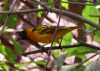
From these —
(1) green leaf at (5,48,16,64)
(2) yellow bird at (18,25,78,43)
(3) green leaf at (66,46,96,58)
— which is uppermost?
(2) yellow bird at (18,25,78,43)

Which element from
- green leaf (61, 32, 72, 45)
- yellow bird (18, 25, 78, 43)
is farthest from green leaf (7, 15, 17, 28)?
green leaf (61, 32, 72, 45)

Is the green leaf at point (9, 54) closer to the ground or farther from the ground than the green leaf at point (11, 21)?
closer to the ground

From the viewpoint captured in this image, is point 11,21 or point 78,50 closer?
point 78,50

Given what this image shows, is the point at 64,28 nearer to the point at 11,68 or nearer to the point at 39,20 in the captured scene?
the point at 11,68

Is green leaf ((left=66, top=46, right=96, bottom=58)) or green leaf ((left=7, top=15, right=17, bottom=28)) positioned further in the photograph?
green leaf ((left=7, top=15, right=17, bottom=28))

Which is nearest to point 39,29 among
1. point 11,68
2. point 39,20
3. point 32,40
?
point 32,40

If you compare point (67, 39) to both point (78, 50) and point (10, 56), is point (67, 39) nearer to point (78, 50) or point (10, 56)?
point (78, 50)

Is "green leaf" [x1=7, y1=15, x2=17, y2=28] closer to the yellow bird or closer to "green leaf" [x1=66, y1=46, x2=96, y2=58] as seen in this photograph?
the yellow bird

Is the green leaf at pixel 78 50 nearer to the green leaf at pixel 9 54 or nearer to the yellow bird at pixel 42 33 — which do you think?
the yellow bird at pixel 42 33


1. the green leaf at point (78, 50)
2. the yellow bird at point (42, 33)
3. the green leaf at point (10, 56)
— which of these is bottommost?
the green leaf at point (10, 56)

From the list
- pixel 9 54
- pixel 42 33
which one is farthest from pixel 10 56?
pixel 42 33

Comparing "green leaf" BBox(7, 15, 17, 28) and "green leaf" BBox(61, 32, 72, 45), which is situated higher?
"green leaf" BBox(7, 15, 17, 28)

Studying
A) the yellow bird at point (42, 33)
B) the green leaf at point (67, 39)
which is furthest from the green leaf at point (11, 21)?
the green leaf at point (67, 39)

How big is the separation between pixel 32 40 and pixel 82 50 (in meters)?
0.19
